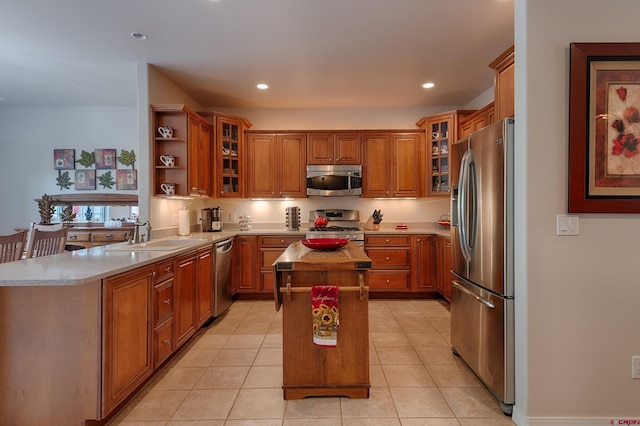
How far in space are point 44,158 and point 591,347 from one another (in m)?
7.01

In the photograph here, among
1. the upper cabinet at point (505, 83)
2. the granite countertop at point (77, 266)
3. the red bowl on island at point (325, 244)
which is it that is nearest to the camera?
the granite countertop at point (77, 266)

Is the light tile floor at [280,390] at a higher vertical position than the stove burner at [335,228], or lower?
lower

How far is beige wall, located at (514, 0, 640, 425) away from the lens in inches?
73.4

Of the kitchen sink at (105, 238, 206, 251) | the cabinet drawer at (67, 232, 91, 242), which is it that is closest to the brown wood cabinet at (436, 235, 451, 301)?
the kitchen sink at (105, 238, 206, 251)

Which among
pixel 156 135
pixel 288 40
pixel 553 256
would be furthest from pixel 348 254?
pixel 156 135

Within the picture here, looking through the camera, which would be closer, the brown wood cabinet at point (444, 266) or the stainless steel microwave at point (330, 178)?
the brown wood cabinet at point (444, 266)

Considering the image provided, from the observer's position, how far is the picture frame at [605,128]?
1.84 metres

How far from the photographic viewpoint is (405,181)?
16.1 feet

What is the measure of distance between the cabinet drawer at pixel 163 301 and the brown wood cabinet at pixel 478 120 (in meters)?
3.63

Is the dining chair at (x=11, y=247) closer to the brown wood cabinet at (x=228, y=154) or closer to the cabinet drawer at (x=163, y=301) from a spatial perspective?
the cabinet drawer at (x=163, y=301)

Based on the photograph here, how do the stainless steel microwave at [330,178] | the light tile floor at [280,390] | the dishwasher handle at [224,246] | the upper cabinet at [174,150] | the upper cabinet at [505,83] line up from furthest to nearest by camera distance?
A: the stainless steel microwave at [330,178] → the dishwasher handle at [224,246] → the upper cabinet at [174,150] → the upper cabinet at [505,83] → the light tile floor at [280,390]

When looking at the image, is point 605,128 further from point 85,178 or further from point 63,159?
point 63,159

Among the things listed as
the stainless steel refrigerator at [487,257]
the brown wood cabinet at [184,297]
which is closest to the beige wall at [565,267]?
the stainless steel refrigerator at [487,257]

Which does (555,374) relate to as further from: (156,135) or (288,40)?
(156,135)
